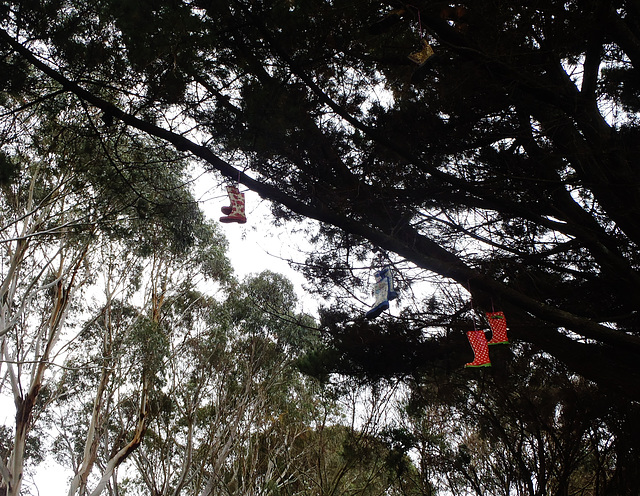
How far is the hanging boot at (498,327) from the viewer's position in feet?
9.38

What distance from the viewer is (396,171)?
327cm

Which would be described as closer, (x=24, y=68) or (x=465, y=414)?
(x=24, y=68)

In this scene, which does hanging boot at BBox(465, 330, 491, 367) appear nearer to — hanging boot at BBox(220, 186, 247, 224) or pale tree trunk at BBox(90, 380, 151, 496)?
hanging boot at BBox(220, 186, 247, 224)

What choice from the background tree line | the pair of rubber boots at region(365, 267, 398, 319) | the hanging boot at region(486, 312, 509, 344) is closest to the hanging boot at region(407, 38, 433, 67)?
the background tree line

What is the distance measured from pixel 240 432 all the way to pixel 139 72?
21.0 feet

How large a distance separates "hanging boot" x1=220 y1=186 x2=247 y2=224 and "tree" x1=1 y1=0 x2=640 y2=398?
150 mm

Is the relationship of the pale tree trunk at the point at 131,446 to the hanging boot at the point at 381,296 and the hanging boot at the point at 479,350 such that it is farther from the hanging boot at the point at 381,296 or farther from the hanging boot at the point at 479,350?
the hanging boot at the point at 479,350

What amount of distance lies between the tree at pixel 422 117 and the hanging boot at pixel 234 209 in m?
0.15

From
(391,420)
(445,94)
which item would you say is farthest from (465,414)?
(445,94)

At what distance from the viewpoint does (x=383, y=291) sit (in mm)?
3057

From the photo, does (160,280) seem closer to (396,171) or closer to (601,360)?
(396,171)

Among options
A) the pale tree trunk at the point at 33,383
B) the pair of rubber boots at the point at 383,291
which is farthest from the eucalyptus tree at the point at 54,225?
the pair of rubber boots at the point at 383,291

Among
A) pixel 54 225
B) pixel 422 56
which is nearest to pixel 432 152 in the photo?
pixel 422 56

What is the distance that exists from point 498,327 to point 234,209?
179cm
